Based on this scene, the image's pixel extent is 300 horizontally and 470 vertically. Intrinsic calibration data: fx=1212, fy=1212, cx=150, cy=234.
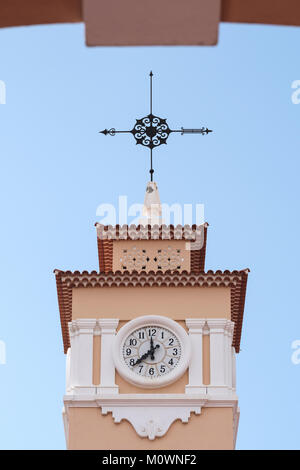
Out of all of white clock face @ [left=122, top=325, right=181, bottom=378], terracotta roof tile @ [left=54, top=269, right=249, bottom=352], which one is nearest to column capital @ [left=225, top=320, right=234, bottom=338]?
terracotta roof tile @ [left=54, top=269, right=249, bottom=352]

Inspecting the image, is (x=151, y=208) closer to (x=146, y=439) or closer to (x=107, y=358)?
(x=107, y=358)

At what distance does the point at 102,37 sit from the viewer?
5.28 m

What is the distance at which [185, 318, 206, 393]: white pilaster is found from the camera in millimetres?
22531

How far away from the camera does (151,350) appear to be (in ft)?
74.6

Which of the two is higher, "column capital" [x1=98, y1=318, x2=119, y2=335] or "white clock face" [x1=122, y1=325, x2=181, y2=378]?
"column capital" [x1=98, y1=318, x2=119, y2=335]

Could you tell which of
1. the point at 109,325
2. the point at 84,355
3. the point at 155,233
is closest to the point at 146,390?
the point at 84,355

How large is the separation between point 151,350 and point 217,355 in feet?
4.09

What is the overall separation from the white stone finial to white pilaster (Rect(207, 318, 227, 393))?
2.87 meters

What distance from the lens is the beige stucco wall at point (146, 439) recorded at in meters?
21.9

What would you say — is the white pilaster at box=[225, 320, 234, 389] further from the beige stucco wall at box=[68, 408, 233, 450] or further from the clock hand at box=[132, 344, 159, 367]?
the clock hand at box=[132, 344, 159, 367]

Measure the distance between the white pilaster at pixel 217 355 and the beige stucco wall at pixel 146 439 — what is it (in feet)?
1.63

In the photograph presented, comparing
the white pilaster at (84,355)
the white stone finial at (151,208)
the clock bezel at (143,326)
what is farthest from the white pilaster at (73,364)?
the white stone finial at (151,208)
